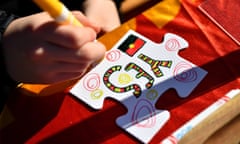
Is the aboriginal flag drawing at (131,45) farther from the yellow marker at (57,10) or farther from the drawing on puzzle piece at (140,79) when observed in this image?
the yellow marker at (57,10)

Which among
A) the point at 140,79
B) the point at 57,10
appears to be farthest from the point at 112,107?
the point at 57,10

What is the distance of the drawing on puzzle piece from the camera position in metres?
0.53

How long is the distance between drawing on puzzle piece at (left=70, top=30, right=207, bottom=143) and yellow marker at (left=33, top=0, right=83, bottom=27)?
156mm

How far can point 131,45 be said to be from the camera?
606mm

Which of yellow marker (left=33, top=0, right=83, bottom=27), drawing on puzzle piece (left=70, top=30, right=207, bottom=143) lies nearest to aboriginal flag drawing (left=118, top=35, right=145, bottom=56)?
drawing on puzzle piece (left=70, top=30, right=207, bottom=143)

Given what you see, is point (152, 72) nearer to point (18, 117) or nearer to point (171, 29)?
point (171, 29)

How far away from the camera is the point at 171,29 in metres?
0.62

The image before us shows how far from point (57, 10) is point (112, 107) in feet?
0.65

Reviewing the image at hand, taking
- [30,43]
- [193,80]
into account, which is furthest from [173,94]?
[30,43]

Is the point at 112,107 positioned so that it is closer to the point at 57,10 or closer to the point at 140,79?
the point at 140,79

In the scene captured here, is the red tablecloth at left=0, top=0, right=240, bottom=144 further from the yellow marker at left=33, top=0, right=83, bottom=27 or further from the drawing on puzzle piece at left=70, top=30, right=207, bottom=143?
the yellow marker at left=33, top=0, right=83, bottom=27

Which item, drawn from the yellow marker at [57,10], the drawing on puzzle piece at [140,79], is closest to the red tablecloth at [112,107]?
the drawing on puzzle piece at [140,79]

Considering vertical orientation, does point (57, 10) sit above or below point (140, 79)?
above

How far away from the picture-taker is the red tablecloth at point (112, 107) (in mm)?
527
